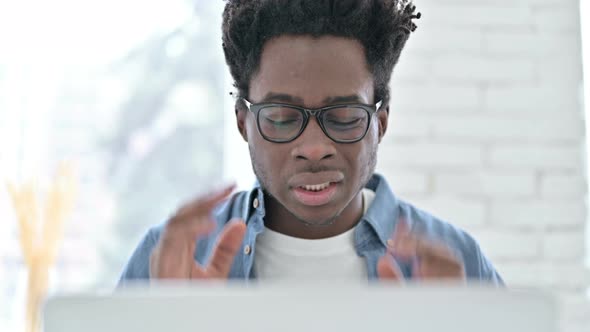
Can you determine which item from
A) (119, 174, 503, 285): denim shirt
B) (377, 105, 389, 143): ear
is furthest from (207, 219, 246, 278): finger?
(377, 105, 389, 143): ear

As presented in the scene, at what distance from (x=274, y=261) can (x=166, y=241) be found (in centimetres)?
39

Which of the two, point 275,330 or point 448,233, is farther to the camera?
point 448,233

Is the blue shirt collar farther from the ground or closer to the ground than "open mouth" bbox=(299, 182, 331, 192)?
closer to the ground

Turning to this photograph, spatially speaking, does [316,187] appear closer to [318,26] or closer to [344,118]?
[344,118]

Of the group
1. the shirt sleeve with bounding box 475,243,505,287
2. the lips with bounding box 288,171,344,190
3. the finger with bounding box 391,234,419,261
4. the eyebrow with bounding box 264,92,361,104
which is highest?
the eyebrow with bounding box 264,92,361,104

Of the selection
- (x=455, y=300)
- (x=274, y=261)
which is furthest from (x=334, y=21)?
(x=455, y=300)

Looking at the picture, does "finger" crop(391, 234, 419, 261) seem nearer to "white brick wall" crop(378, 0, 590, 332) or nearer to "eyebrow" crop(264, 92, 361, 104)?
"eyebrow" crop(264, 92, 361, 104)

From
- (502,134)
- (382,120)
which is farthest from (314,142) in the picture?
(502,134)

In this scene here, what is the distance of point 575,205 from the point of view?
2316 mm

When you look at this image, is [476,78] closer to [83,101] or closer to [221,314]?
[83,101]

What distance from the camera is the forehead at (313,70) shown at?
1297 mm

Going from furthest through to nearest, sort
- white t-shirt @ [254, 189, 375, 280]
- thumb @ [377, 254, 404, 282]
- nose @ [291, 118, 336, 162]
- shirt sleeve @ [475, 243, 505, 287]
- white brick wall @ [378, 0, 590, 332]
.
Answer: white brick wall @ [378, 0, 590, 332] → shirt sleeve @ [475, 243, 505, 287] → white t-shirt @ [254, 189, 375, 280] → nose @ [291, 118, 336, 162] → thumb @ [377, 254, 404, 282]

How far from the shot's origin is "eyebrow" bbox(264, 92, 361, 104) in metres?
1.29

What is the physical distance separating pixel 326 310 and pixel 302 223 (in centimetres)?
96
